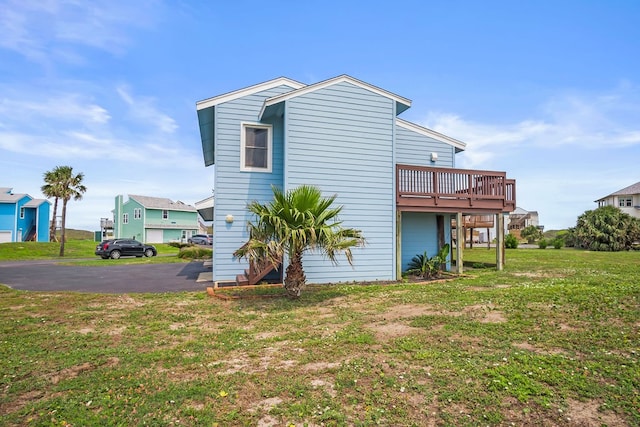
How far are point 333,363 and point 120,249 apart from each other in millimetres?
26694

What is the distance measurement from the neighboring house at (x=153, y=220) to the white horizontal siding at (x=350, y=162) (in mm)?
41040

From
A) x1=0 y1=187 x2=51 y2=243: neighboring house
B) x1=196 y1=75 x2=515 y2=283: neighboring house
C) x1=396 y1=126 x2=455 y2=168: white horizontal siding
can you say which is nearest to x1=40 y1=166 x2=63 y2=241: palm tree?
x1=0 y1=187 x2=51 y2=243: neighboring house

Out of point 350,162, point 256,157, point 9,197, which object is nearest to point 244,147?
point 256,157

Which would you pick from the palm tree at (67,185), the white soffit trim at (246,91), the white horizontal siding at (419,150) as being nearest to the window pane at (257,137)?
the white soffit trim at (246,91)

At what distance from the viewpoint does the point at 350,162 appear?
11047 millimetres

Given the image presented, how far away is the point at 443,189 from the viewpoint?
12.0 m

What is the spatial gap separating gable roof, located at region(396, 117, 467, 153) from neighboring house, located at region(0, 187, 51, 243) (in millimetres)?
44468

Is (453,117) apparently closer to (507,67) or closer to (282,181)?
(507,67)

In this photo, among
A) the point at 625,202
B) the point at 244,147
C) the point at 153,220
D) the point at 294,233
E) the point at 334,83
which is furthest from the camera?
the point at 153,220

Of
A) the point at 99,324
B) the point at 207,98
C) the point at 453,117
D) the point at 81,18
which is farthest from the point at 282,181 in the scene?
the point at 453,117

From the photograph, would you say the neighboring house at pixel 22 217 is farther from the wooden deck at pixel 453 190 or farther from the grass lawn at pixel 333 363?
the wooden deck at pixel 453 190

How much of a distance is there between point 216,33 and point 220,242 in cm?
768

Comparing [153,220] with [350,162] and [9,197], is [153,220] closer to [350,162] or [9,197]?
[9,197]

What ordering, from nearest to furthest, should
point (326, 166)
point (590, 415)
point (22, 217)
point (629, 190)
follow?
point (590, 415) < point (326, 166) < point (22, 217) < point (629, 190)
